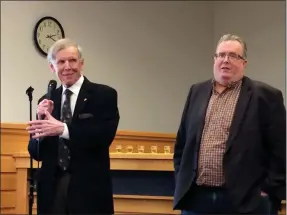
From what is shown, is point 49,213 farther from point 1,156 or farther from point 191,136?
point 1,156

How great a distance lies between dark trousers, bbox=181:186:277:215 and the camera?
234cm

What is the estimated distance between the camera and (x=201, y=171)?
2.39 m

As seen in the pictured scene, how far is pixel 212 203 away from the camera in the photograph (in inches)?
92.8

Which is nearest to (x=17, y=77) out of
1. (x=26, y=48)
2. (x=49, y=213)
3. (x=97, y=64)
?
(x=26, y=48)

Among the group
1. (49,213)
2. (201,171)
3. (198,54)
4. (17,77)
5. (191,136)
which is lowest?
(49,213)

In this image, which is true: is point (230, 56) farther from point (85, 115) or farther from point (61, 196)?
point (61, 196)

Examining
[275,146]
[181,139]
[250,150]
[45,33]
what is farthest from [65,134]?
[45,33]

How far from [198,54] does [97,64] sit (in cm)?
193

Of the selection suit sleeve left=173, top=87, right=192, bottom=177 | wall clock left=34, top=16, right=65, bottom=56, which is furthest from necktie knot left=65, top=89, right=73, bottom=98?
wall clock left=34, top=16, right=65, bottom=56

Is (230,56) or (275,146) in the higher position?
(230,56)

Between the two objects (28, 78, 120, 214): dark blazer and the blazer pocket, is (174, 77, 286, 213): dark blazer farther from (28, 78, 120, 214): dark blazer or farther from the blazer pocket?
the blazer pocket

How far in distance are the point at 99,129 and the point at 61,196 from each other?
1.13 feet

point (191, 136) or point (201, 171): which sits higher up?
point (191, 136)

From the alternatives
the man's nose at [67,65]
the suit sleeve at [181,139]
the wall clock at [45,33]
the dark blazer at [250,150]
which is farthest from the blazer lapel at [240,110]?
the wall clock at [45,33]
